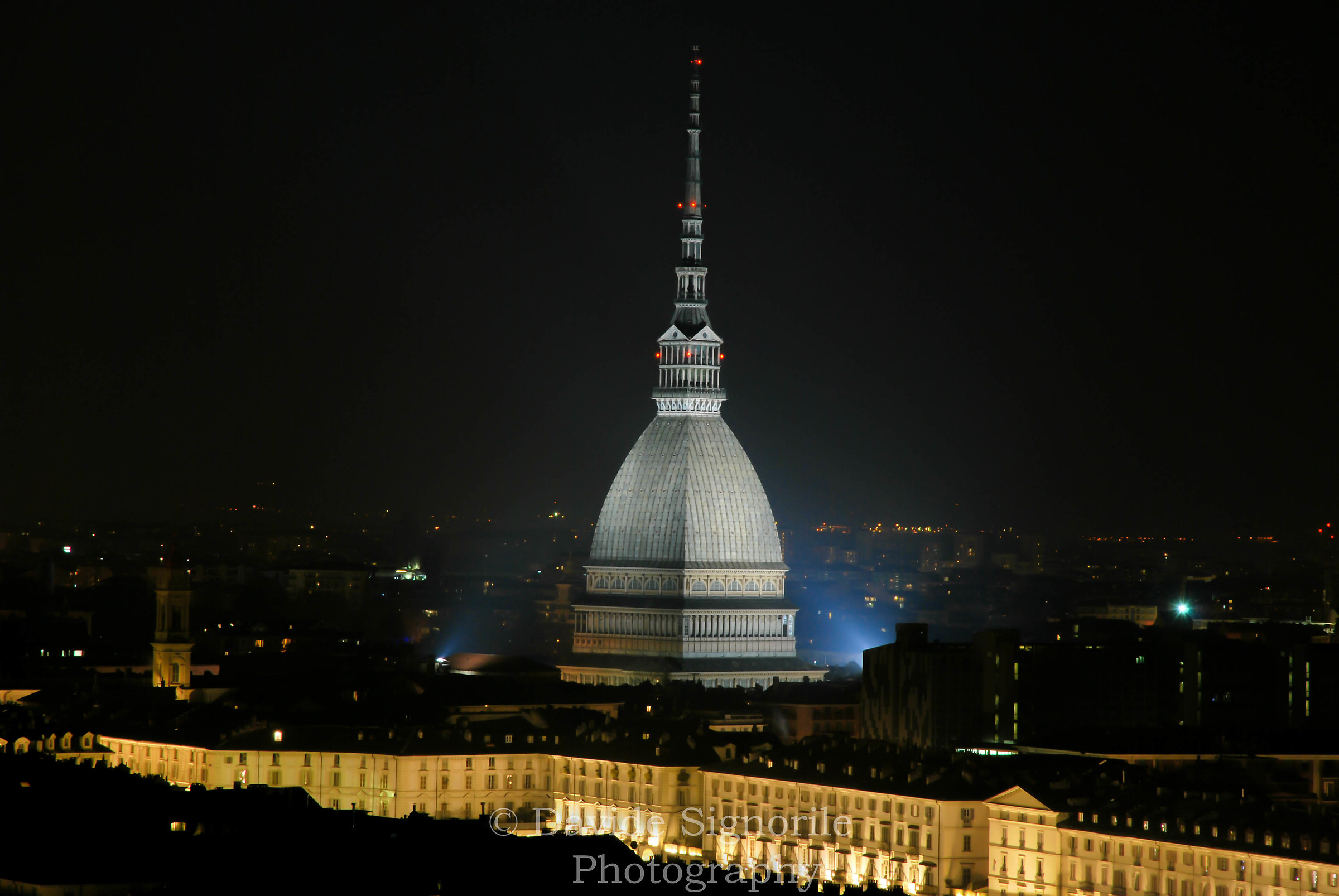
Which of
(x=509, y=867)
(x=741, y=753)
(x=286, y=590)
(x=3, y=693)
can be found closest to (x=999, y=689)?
(x=741, y=753)

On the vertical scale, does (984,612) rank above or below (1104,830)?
above

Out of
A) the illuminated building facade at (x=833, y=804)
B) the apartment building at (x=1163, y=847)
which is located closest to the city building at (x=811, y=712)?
the illuminated building facade at (x=833, y=804)

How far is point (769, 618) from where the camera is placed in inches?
5064

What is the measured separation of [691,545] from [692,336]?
25.6 feet

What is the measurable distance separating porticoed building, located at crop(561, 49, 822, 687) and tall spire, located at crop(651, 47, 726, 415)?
41 mm

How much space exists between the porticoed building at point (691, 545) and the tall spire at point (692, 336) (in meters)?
0.04

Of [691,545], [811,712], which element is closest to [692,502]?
[691,545]

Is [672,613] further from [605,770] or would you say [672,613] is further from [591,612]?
[605,770]

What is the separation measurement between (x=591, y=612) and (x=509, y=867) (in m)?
61.1

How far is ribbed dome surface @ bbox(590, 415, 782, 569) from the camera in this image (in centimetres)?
12625

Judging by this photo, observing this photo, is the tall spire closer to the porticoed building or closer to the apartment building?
the porticoed building

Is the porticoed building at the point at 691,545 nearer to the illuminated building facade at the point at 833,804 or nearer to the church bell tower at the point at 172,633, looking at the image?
the church bell tower at the point at 172,633

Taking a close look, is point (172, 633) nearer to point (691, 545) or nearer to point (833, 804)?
point (691, 545)

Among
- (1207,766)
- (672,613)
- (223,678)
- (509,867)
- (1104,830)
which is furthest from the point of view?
(672,613)
